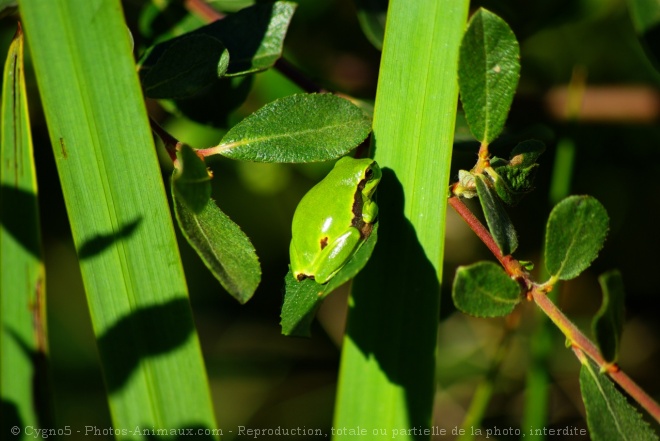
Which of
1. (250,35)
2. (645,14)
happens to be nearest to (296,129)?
(250,35)

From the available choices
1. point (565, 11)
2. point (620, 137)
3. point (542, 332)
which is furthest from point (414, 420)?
point (620, 137)

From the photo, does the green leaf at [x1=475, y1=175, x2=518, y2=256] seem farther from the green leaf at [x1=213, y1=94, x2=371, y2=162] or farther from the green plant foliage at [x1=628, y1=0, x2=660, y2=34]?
the green plant foliage at [x1=628, y1=0, x2=660, y2=34]

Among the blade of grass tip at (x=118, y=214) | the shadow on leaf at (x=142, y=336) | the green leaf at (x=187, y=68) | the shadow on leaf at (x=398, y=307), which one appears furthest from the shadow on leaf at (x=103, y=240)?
the shadow on leaf at (x=398, y=307)

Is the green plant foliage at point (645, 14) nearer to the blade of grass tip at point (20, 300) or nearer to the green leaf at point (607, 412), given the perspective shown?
the green leaf at point (607, 412)

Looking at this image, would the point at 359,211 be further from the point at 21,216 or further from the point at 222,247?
the point at 21,216

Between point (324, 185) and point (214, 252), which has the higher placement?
point (214, 252)

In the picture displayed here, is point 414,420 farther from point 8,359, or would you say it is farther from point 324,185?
point 8,359

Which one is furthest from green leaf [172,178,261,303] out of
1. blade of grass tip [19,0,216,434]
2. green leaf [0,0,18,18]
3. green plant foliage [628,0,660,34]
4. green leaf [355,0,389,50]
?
green plant foliage [628,0,660,34]
